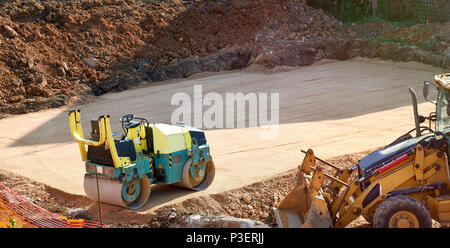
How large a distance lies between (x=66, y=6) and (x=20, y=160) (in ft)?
40.5

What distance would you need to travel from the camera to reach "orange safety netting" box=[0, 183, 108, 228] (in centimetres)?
782

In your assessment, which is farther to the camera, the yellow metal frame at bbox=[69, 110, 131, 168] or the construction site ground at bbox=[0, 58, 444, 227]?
the construction site ground at bbox=[0, 58, 444, 227]

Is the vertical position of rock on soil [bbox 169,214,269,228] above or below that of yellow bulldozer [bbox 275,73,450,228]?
below

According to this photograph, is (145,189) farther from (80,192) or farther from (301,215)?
(301,215)

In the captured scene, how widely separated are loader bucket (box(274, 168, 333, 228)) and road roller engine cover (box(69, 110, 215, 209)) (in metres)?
2.03

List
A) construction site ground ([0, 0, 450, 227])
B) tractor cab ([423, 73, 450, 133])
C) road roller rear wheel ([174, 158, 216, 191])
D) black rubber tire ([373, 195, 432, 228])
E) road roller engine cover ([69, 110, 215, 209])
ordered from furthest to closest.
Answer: construction site ground ([0, 0, 450, 227]), road roller rear wheel ([174, 158, 216, 191]), road roller engine cover ([69, 110, 215, 209]), tractor cab ([423, 73, 450, 133]), black rubber tire ([373, 195, 432, 228])

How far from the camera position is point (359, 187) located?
7418mm

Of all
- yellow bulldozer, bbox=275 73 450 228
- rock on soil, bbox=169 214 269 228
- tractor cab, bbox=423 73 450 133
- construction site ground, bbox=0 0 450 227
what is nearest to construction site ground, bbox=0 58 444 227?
construction site ground, bbox=0 0 450 227

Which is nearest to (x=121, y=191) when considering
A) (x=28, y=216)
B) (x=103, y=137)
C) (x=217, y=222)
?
(x=103, y=137)

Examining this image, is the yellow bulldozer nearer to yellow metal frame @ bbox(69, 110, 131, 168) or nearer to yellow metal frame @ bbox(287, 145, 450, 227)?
yellow metal frame @ bbox(287, 145, 450, 227)

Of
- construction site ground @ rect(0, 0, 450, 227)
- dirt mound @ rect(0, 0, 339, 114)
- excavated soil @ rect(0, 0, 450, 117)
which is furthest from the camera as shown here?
excavated soil @ rect(0, 0, 450, 117)

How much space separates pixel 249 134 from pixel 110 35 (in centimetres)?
1083

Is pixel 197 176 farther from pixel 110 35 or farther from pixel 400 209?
pixel 110 35
